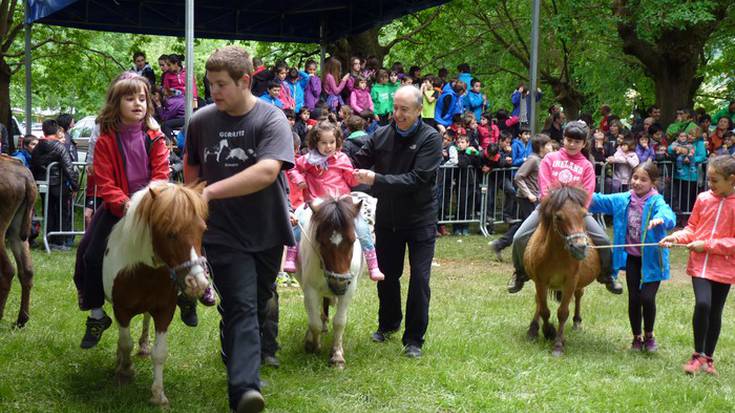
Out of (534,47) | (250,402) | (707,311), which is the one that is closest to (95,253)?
(250,402)

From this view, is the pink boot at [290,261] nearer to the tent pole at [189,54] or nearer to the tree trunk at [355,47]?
the tent pole at [189,54]

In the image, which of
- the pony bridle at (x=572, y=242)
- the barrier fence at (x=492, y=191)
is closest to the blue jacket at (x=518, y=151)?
the barrier fence at (x=492, y=191)

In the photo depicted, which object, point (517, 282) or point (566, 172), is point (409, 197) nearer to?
point (566, 172)

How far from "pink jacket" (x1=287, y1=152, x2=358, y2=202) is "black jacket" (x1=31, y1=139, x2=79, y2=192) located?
21.1 ft

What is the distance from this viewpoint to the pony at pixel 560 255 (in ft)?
24.5

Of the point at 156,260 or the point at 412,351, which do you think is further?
the point at 412,351

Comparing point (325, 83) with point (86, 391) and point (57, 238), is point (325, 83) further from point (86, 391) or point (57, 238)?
point (86, 391)

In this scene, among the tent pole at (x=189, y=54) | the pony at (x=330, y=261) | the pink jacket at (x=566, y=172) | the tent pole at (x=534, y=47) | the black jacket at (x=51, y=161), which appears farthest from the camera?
the tent pole at (x=534, y=47)

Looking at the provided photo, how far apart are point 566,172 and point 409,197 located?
6.84 ft

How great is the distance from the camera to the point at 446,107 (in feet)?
56.8

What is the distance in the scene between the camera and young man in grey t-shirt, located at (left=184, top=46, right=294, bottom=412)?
5.12 metres

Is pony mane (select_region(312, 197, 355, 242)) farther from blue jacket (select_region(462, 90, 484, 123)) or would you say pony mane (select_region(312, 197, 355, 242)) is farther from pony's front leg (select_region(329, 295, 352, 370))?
blue jacket (select_region(462, 90, 484, 123))

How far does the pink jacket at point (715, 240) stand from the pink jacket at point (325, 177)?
3.03 meters

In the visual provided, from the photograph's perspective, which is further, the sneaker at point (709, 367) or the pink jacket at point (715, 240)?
the sneaker at point (709, 367)
